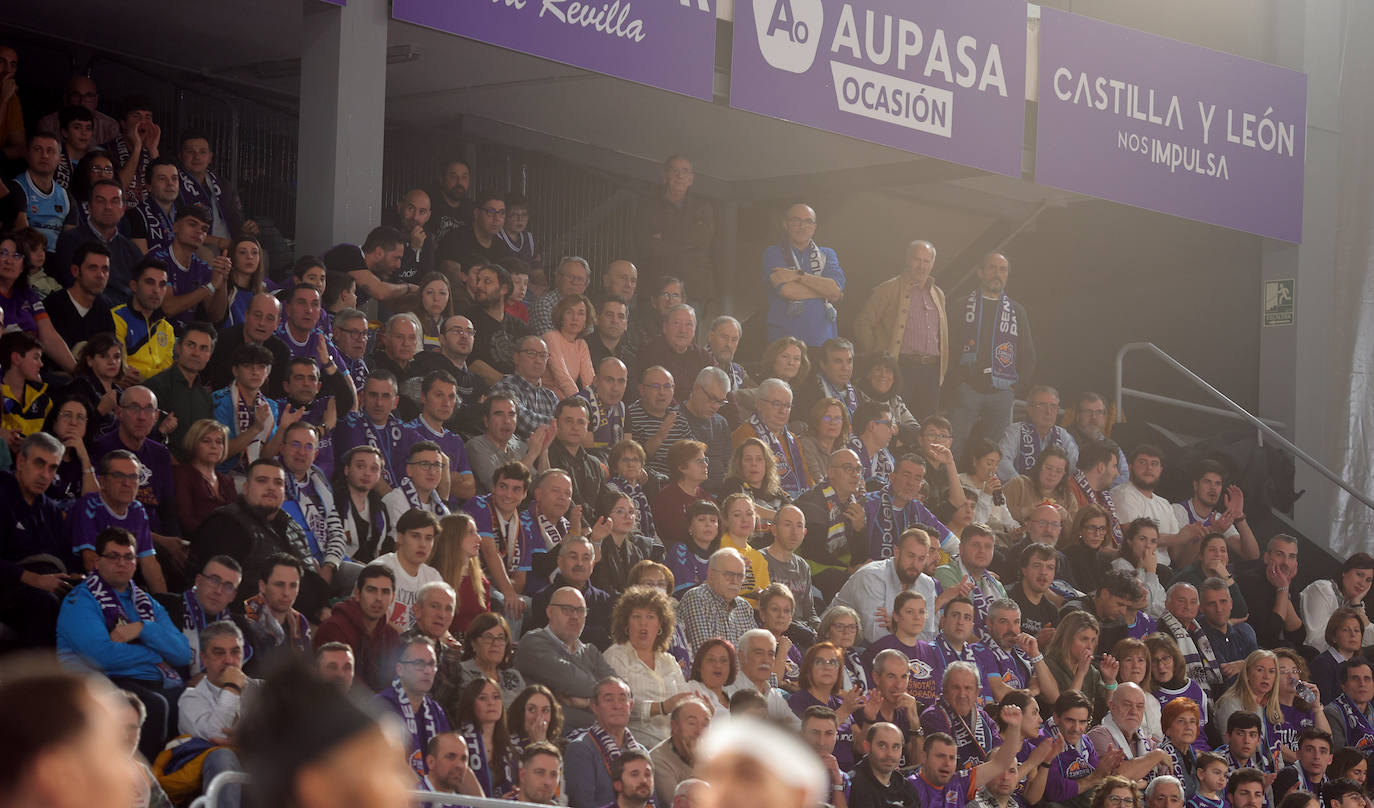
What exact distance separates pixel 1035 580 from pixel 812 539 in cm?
156

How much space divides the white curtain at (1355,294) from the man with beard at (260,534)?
386 inches

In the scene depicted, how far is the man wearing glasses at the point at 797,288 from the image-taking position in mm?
11070

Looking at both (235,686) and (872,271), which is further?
(872,271)

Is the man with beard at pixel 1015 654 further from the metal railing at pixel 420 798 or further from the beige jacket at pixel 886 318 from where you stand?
the metal railing at pixel 420 798

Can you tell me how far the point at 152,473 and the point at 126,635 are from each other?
0.95 m

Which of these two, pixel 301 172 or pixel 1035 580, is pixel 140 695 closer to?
pixel 301 172

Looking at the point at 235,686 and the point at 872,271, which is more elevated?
the point at 872,271

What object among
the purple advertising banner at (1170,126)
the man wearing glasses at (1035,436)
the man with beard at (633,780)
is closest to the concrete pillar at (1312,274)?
the purple advertising banner at (1170,126)

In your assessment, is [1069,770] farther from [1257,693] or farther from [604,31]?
[604,31]

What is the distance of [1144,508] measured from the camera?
37.9 ft

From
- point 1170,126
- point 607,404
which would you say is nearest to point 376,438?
point 607,404

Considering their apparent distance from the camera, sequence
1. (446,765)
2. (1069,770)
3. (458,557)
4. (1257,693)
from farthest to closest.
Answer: (1257,693) < (1069,770) < (458,557) < (446,765)

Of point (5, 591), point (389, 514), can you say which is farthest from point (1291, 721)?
point (5, 591)

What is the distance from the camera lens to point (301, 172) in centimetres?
897
